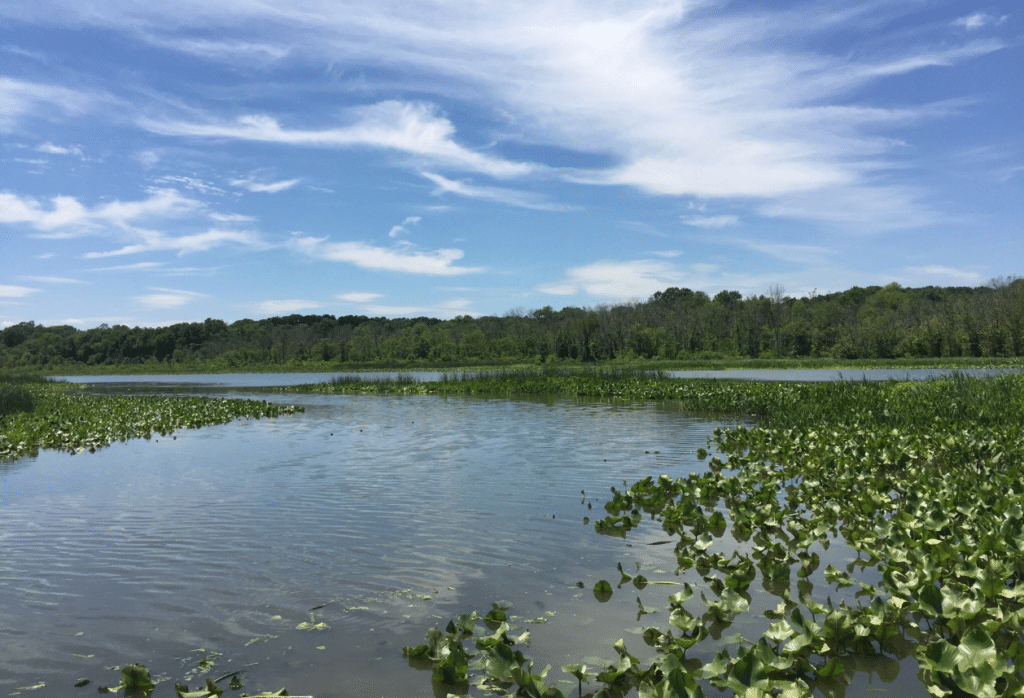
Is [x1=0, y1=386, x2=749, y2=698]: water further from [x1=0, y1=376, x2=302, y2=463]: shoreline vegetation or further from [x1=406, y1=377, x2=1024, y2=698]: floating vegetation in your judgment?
[x1=0, y1=376, x2=302, y2=463]: shoreline vegetation

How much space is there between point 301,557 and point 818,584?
5.73 meters

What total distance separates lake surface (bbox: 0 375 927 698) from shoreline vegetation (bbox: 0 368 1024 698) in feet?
0.69

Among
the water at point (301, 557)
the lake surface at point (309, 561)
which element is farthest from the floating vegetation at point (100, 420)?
the water at point (301, 557)

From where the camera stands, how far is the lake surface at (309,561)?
5289 mm

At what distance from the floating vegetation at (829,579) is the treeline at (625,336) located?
8854cm

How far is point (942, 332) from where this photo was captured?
294ft

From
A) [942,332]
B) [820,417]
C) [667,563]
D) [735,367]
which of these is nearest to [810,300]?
[942,332]

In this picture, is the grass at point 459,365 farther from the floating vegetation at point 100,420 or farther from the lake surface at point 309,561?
the lake surface at point 309,561

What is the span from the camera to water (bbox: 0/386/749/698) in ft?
17.6

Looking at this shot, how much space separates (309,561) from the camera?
25.6 feet

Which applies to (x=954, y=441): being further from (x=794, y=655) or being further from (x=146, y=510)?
(x=146, y=510)

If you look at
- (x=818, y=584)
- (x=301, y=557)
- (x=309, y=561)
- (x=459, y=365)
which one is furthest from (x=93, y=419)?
(x=459, y=365)

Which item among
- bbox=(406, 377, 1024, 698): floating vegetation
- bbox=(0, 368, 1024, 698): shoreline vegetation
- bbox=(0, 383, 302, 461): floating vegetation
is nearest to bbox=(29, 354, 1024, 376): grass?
bbox=(0, 383, 302, 461): floating vegetation

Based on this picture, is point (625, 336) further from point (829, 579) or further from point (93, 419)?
point (829, 579)
